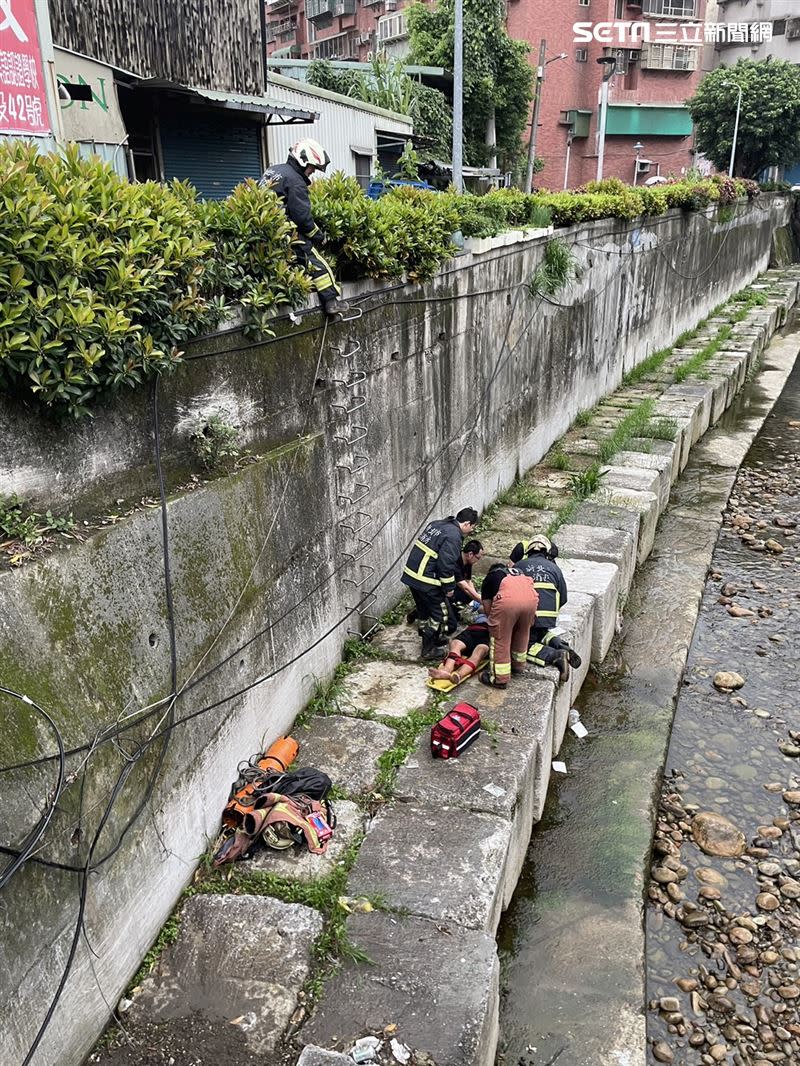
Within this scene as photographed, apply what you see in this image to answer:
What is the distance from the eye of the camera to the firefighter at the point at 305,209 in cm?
540

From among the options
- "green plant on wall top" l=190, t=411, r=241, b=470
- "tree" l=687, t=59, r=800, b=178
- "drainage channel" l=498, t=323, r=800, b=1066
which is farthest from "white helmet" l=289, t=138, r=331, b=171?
"tree" l=687, t=59, r=800, b=178

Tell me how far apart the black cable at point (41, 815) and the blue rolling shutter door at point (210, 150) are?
427 inches

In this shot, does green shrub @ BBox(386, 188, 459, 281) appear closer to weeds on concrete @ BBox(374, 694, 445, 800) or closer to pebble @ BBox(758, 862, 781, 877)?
weeds on concrete @ BBox(374, 694, 445, 800)

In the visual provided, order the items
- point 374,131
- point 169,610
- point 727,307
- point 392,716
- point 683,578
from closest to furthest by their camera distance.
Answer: point 169,610 → point 392,716 → point 683,578 → point 374,131 → point 727,307

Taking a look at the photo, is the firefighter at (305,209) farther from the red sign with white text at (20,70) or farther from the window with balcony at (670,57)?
the window with balcony at (670,57)

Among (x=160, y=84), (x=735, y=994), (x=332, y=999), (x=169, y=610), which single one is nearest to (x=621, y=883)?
(x=735, y=994)

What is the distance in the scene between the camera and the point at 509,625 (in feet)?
20.0

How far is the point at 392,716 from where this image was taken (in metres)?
6.00

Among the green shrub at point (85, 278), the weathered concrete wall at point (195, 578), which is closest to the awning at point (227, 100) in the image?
the weathered concrete wall at point (195, 578)

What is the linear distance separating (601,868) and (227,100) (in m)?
10.7

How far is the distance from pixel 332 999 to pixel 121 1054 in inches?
39.7

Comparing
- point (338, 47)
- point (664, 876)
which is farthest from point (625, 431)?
point (338, 47)

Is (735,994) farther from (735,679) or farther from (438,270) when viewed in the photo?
(438,270)

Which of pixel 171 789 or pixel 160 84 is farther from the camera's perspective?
pixel 160 84
